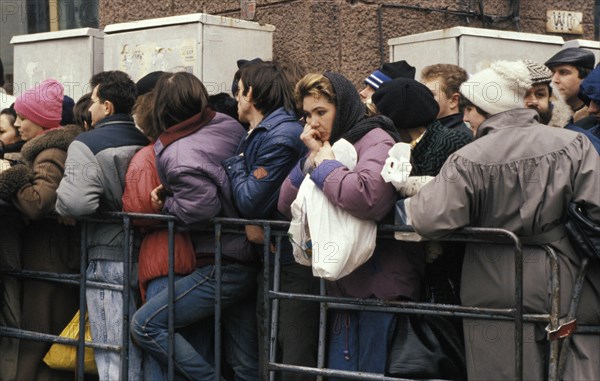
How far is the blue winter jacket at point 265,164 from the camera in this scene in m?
5.22

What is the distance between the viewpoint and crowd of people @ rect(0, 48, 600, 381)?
4469mm

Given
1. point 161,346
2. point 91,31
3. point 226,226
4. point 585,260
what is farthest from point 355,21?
point 585,260

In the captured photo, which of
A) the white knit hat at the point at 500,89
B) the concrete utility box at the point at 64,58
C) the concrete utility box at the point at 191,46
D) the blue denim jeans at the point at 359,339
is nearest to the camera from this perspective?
the white knit hat at the point at 500,89

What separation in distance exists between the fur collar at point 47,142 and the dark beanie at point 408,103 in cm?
192

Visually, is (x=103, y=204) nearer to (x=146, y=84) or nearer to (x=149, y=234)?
(x=149, y=234)

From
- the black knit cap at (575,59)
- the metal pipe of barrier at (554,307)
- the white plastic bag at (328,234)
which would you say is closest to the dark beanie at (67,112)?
the white plastic bag at (328,234)

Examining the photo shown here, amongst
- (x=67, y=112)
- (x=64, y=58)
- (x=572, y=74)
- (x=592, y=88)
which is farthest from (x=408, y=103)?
(x=64, y=58)

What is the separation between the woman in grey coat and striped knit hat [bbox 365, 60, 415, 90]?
66.6 inches

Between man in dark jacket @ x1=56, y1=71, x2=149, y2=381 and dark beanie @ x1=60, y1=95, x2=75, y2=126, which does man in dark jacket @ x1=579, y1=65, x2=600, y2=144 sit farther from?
dark beanie @ x1=60, y1=95, x2=75, y2=126

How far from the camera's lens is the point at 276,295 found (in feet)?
16.6

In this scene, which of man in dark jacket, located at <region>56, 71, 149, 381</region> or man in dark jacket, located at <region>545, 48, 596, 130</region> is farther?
man in dark jacket, located at <region>545, 48, 596, 130</region>

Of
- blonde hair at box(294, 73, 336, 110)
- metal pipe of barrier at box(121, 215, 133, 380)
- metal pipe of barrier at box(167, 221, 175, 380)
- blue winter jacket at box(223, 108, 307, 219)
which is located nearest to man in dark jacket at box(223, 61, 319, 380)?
blue winter jacket at box(223, 108, 307, 219)

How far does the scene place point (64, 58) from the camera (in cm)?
775

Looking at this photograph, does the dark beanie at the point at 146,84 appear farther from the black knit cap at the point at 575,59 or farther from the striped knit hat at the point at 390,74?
the black knit cap at the point at 575,59
